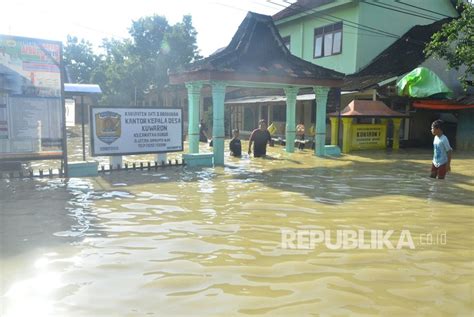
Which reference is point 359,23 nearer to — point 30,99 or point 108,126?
point 108,126

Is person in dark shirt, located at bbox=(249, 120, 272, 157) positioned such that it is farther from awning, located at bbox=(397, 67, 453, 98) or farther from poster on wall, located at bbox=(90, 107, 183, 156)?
awning, located at bbox=(397, 67, 453, 98)

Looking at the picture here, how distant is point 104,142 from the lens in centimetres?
1116

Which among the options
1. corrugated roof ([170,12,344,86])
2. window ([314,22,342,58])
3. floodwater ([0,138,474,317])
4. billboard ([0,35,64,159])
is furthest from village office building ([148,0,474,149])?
billboard ([0,35,64,159])

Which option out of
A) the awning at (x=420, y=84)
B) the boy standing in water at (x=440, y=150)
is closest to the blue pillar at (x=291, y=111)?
the awning at (x=420, y=84)

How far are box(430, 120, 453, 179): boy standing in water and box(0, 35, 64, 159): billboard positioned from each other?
905cm

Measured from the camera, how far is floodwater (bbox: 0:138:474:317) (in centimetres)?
370

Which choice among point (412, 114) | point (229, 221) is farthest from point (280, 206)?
point (412, 114)

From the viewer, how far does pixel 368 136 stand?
19484 millimetres

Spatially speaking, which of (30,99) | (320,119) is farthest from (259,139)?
(30,99)

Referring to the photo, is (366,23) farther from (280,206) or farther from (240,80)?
(280,206)

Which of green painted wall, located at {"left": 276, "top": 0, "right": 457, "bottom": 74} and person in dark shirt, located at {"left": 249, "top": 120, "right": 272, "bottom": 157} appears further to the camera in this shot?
green painted wall, located at {"left": 276, "top": 0, "right": 457, "bottom": 74}

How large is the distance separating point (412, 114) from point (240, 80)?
1276 cm

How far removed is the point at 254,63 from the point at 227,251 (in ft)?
32.0

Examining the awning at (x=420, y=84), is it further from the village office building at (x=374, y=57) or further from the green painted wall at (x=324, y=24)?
the green painted wall at (x=324, y=24)
